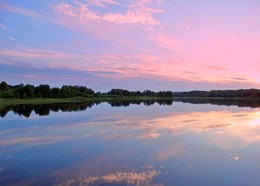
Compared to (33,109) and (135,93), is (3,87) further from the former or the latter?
(135,93)

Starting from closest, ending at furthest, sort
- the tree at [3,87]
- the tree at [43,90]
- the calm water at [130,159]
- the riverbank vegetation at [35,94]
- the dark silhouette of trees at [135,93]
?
the calm water at [130,159], the riverbank vegetation at [35,94], the tree at [3,87], the tree at [43,90], the dark silhouette of trees at [135,93]

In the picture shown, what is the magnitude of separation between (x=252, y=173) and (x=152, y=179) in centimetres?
356

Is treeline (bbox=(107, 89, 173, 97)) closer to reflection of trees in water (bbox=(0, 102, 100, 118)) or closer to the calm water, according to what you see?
reflection of trees in water (bbox=(0, 102, 100, 118))

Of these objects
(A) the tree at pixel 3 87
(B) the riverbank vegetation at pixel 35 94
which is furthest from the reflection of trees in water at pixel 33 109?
(A) the tree at pixel 3 87

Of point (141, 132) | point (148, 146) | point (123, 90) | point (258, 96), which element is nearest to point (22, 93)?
point (141, 132)

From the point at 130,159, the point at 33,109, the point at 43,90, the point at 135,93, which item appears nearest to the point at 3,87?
the point at 43,90

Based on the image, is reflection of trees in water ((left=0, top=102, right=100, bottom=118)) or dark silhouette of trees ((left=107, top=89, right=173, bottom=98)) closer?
reflection of trees in water ((left=0, top=102, right=100, bottom=118))

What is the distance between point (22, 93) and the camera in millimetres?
78625

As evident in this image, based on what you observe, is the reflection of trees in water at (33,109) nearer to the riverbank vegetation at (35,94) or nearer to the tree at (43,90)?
the riverbank vegetation at (35,94)

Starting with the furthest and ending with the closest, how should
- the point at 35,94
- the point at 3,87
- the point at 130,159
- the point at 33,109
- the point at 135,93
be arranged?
the point at 135,93, the point at 35,94, the point at 3,87, the point at 33,109, the point at 130,159

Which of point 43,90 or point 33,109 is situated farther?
point 43,90

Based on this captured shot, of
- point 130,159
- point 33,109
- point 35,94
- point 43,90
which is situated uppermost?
point 43,90

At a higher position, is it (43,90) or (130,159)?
(43,90)

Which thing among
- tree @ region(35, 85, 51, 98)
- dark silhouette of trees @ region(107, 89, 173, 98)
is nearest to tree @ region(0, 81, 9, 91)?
tree @ region(35, 85, 51, 98)
